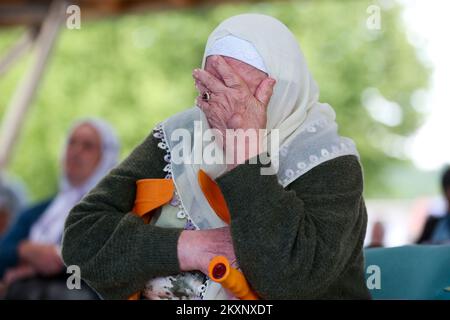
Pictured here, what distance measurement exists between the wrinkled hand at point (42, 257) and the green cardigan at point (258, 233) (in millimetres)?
1192

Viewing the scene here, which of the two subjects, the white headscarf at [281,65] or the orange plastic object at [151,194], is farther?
the orange plastic object at [151,194]

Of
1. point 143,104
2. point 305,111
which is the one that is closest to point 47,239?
point 305,111

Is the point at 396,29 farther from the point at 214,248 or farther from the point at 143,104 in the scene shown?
the point at 214,248

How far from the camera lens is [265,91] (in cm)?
124

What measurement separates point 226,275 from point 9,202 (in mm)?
3719

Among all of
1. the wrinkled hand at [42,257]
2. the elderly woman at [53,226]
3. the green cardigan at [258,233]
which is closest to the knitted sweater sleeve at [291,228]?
the green cardigan at [258,233]

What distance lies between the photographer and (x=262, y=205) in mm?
1169

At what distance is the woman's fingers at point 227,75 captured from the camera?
1227mm

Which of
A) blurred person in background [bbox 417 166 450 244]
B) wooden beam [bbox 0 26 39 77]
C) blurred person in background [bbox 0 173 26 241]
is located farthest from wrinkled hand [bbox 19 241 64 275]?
wooden beam [bbox 0 26 39 77]

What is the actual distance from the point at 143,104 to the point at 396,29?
5199mm

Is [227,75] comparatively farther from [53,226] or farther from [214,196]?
[53,226]

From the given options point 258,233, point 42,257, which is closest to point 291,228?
point 258,233

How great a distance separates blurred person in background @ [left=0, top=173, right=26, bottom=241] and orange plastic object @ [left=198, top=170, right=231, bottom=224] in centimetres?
330

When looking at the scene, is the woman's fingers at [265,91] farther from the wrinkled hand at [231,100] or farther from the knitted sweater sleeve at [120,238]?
the knitted sweater sleeve at [120,238]
